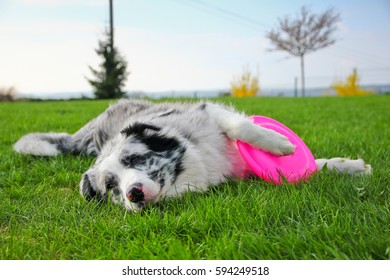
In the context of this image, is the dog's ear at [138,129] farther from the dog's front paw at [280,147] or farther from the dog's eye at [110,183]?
the dog's front paw at [280,147]

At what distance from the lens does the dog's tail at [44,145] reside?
4.45 metres

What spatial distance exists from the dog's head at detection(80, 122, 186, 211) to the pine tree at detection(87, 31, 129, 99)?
40.2 ft

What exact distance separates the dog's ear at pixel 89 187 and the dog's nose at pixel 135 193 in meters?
0.46

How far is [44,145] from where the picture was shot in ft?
14.8

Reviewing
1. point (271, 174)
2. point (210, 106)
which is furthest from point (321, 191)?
point (210, 106)

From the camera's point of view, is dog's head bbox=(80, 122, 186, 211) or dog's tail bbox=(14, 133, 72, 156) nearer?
dog's head bbox=(80, 122, 186, 211)

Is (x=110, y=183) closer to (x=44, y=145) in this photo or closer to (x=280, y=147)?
(x=280, y=147)

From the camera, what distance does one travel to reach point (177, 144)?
310 centimetres

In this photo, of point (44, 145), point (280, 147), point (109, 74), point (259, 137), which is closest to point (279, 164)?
point (280, 147)

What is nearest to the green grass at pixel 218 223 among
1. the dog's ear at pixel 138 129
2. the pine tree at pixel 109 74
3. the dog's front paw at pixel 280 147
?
the dog's front paw at pixel 280 147

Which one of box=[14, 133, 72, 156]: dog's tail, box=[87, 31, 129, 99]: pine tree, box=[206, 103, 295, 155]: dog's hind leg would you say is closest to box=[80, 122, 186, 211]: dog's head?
box=[206, 103, 295, 155]: dog's hind leg

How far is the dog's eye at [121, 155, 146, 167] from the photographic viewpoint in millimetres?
2869

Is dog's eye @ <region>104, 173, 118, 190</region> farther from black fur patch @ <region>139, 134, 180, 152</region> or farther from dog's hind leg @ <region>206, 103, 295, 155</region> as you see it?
dog's hind leg @ <region>206, 103, 295, 155</region>

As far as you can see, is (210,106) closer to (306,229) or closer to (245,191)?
(245,191)
